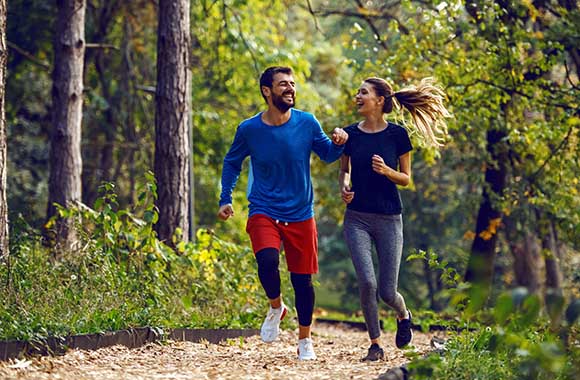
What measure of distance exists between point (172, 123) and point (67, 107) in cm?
240

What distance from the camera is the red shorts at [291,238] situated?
7.89 metres

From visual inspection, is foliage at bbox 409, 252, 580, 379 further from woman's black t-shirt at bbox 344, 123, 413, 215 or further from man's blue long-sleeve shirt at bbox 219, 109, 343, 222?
man's blue long-sleeve shirt at bbox 219, 109, 343, 222

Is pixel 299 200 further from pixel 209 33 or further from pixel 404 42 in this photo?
pixel 209 33

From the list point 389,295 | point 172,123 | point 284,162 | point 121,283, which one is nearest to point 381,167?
point 284,162

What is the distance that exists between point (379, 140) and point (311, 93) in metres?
17.5

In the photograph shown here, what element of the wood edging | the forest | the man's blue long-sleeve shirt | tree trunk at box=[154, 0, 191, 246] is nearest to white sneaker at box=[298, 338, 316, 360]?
the man's blue long-sleeve shirt

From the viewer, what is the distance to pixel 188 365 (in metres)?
7.59

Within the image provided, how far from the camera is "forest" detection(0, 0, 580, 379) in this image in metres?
7.87

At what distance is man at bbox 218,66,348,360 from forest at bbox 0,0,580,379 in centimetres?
92

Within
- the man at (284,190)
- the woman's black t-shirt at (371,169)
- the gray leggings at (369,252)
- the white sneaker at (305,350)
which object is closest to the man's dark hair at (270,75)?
the man at (284,190)

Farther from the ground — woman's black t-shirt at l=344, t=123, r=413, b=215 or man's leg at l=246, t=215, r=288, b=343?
woman's black t-shirt at l=344, t=123, r=413, b=215

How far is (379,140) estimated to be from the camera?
8.14 meters

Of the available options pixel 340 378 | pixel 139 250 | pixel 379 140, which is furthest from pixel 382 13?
pixel 340 378

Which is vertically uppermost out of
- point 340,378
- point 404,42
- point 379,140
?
point 404,42
